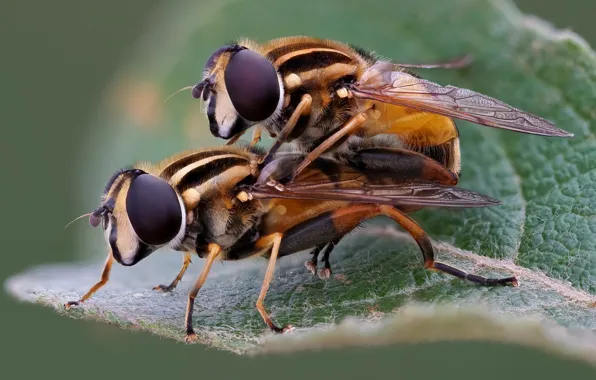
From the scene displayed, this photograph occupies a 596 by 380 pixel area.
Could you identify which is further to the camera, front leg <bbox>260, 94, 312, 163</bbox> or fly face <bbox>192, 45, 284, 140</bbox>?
front leg <bbox>260, 94, 312, 163</bbox>

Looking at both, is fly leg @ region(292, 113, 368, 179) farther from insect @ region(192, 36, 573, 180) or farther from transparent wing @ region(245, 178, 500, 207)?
transparent wing @ region(245, 178, 500, 207)

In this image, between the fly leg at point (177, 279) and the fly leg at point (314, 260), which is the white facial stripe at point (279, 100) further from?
the fly leg at point (177, 279)

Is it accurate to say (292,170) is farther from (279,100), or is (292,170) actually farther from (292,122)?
(279,100)

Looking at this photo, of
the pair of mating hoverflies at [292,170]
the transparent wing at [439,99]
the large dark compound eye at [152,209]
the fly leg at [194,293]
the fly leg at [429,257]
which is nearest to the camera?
the fly leg at [194,293]

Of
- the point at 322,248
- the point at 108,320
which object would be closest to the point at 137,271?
the point at 322,248

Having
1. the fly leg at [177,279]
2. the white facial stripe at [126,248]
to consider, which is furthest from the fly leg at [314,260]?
the white facial stripe at [126,248]

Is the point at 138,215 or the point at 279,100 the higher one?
the point at 279,100

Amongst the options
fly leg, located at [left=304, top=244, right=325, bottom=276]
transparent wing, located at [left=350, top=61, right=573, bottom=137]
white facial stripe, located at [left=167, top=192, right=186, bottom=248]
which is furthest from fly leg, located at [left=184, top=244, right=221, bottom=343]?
transparent wing, located at [left=350, top=61, right=573, bottom=137]

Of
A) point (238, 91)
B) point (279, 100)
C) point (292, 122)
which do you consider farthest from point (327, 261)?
point (238, 91)
